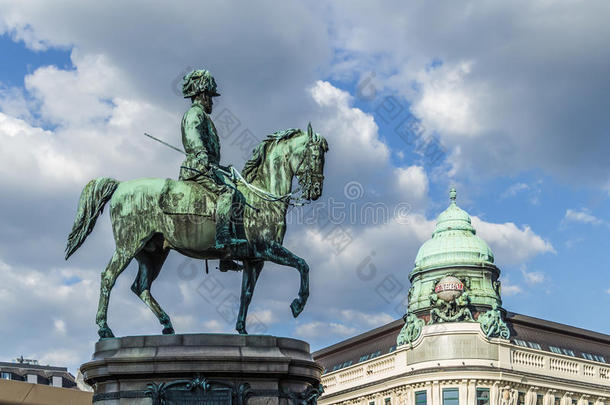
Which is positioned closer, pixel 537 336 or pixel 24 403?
pixel 24 403

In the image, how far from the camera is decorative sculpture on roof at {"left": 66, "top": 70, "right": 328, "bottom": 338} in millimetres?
16516

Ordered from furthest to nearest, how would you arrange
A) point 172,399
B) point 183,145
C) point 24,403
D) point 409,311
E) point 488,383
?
point 409,311
point 488,383
point 24,403
point 183,145
point 172,399

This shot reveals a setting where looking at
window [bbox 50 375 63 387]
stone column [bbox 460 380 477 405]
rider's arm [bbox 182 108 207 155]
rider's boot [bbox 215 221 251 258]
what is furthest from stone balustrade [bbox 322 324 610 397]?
rider's boot [bbox 215 221 251 258]

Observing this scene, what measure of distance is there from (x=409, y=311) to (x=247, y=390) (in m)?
65.9

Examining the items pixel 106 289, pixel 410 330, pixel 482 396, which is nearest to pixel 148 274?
pixel 106 289

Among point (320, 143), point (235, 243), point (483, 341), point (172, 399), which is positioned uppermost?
point (483, 341)

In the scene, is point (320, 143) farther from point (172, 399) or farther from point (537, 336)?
point (537, 336)

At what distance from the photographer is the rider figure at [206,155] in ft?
53.5

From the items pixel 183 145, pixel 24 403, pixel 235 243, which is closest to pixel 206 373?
pixel 235 243

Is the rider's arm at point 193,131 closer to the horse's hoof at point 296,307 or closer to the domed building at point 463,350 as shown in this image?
the horse's hoof at point 296,307

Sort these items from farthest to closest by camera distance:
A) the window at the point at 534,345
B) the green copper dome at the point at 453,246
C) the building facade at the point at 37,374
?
1. the building facade at the point at 37,374
2. the green copper dome at the point at 453,246
3. the window at the point at 534,345

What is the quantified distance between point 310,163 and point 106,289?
421 cm

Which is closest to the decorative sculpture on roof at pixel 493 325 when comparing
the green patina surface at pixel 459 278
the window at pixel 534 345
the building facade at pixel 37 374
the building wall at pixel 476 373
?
the green patina surface at pixel 459 278

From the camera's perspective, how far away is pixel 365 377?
268 feet
